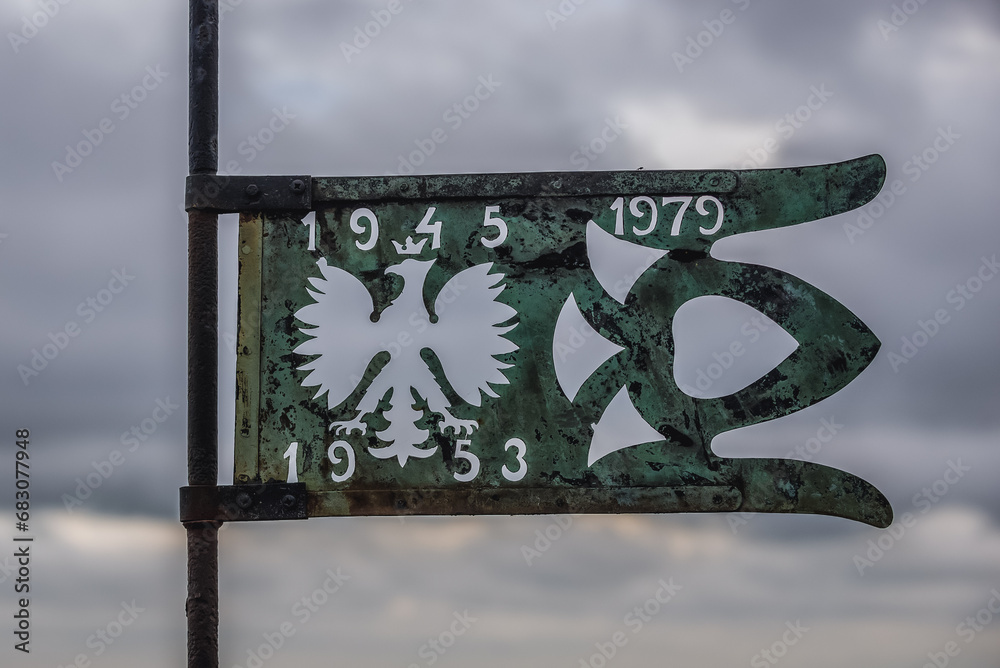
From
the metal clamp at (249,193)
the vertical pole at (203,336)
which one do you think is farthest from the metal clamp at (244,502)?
the metal clamp at (249,193)

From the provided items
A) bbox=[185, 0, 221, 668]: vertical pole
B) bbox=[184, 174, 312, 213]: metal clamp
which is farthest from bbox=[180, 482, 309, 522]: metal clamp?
bbox=[184, 174, 312, 213]: metal clamp

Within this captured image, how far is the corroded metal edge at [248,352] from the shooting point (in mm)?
3301

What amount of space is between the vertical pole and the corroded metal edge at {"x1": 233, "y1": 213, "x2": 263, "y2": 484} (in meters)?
0.09

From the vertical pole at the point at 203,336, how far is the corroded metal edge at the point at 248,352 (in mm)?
95

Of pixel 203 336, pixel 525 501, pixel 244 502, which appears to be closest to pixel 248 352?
pixel 203 336

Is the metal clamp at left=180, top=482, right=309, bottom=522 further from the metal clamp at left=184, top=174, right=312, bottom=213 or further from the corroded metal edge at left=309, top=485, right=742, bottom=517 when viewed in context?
the metal clamp at left=184, top=174, right=312, bottom=213

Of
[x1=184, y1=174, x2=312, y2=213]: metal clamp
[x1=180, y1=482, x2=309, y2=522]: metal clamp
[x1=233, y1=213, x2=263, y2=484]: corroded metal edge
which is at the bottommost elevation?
[x1=180, y1=482, x2=309, y2=522]: metal clamp

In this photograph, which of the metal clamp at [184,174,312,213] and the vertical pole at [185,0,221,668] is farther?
Result: the metal clamp at [184,174,312,213]

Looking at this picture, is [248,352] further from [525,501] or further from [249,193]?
[525,501]

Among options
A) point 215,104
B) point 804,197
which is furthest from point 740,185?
point 215,104

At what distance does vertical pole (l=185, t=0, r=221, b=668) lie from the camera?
3.29m

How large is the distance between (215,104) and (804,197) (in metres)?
1.90

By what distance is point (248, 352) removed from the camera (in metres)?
3.34

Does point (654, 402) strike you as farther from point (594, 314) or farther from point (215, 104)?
point (215, 104)
